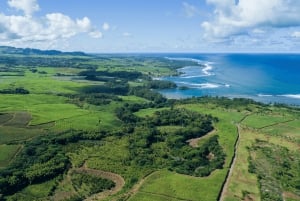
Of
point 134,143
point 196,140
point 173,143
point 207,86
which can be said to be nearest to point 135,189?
point 134,143

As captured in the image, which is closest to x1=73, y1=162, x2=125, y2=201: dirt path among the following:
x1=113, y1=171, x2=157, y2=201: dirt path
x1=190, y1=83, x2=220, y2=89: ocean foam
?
x1=113, y1=171, x2=157, y2=201: dirt path

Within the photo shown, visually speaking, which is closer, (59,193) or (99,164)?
(59,193)

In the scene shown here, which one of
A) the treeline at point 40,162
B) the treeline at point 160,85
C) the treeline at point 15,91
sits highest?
the treeline at point 160,85

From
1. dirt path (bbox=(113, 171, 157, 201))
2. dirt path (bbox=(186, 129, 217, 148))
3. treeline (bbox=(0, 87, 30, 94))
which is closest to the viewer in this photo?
dirt path (bbox=(113, 171, 157, 201))

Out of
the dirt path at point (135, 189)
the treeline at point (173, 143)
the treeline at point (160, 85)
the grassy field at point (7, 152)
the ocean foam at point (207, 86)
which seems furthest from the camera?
the treeline at point (160, 85)

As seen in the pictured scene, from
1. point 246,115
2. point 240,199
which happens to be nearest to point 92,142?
point 240,199

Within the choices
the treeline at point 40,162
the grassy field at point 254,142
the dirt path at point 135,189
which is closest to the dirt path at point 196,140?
the grassy field at point 254,142

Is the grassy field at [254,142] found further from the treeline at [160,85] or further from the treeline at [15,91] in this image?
the treeline at [15,91]

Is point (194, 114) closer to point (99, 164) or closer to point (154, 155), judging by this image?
point (154, 155)

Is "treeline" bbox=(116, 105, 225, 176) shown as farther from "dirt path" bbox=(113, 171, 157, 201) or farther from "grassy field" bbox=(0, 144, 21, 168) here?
"grassy field" bbox=(0, 144, 21, 168)
